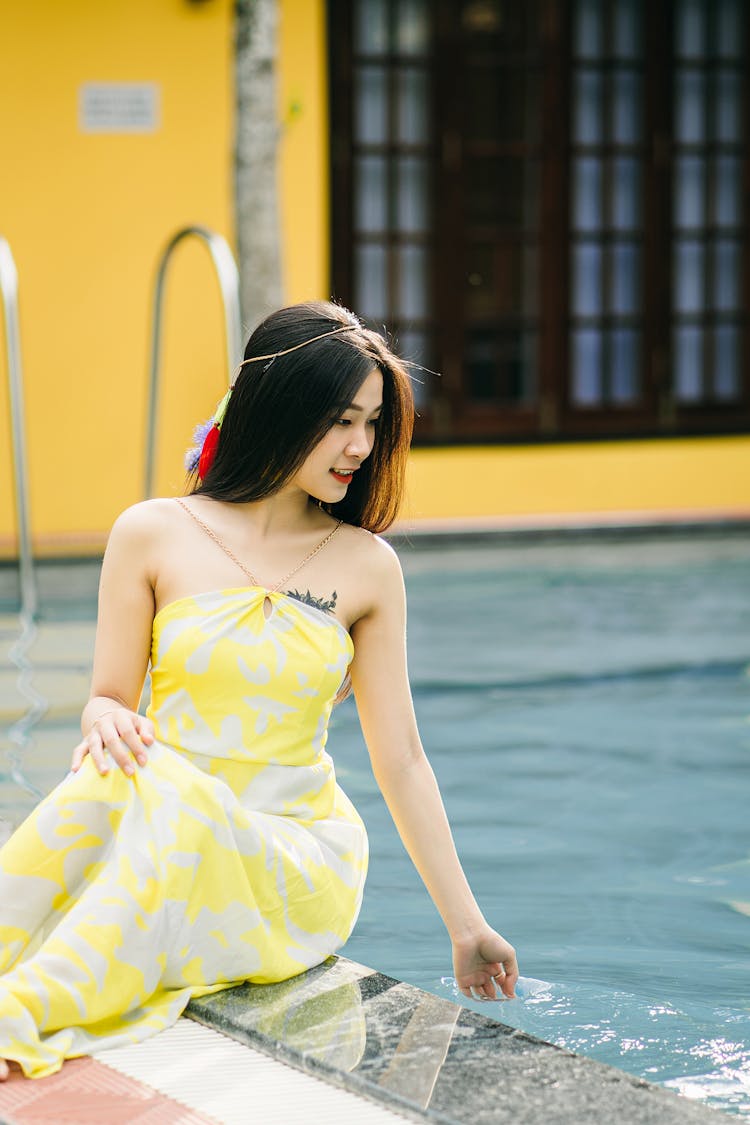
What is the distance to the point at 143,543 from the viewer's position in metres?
2.48

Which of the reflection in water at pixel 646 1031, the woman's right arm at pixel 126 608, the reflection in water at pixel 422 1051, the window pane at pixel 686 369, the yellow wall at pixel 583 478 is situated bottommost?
the yellow wall at pixel 583 478

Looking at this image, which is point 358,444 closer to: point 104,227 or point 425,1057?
point 425,1057

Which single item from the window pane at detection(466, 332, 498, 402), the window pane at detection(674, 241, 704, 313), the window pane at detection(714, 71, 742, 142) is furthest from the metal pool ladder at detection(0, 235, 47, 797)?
the window pane at detection(714, 71, 742, 142)

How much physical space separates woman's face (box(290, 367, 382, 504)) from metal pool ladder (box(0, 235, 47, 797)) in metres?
2.64

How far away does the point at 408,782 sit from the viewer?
2.54m

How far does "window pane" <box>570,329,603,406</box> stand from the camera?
9969 mm

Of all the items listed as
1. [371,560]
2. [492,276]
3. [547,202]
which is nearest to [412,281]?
[492,276]

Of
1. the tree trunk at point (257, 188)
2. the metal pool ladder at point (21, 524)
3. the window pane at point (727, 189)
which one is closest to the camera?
the metal pool ladder at point (21, 524)

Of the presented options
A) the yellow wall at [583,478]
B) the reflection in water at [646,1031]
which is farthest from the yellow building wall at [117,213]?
the reflection in water at [646,1031]

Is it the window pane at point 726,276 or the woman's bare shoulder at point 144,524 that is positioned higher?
the woman's bare shoulder at point 144,524

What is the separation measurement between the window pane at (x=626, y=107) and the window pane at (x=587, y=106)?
89 millimetres

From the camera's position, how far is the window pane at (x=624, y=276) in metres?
9.96

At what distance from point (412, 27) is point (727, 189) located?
79.9 inches

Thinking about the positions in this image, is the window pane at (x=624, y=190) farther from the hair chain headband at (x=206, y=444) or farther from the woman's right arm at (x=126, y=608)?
the woman's right arm at (x=126, y=608)
